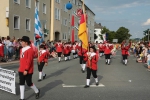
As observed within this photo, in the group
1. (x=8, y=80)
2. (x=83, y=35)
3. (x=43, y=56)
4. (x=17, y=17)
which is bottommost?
(x=8, y=80)

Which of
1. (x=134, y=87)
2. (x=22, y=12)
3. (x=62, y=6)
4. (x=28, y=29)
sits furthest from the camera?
(x=62, y=6)

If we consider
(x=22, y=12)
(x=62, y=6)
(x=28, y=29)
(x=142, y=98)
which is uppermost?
(x=62, y=6)

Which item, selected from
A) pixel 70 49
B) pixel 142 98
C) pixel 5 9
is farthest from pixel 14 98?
pixel 5 9

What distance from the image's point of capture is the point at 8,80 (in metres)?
7.54

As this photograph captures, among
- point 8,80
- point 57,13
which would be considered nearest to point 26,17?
point 57,13

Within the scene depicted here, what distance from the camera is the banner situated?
736 centimetres

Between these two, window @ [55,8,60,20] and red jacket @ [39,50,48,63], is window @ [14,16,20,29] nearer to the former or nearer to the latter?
window @ [55,8,60,20]

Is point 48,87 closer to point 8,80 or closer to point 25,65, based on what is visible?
point 8,80

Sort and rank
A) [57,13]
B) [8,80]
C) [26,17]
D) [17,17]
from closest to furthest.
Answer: [8,80] → [17,17] → [26,17] → [57,13]

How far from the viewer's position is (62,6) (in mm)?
46781

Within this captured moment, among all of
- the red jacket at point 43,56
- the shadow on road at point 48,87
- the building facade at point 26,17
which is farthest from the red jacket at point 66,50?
the shadow on road at point 48,87

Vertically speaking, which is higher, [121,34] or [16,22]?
[121,34]

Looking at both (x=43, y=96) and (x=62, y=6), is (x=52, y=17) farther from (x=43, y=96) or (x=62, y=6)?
(x=43, y=96)

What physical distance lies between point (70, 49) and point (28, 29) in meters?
9.54
